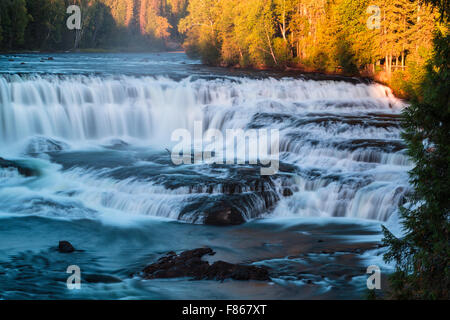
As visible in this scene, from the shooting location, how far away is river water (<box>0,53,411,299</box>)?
1002cm

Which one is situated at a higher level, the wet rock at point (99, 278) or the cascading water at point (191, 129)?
the cascading water at point (191, 129)

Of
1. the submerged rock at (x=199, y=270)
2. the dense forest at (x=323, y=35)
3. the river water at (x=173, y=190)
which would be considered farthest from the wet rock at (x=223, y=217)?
the dense forest at (x=323, y=35)

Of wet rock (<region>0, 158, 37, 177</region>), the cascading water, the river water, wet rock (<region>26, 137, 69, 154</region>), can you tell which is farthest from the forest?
wet rock (<region>26, 137, 69, 154</region>)

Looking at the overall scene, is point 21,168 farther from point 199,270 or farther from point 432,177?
point 432,177

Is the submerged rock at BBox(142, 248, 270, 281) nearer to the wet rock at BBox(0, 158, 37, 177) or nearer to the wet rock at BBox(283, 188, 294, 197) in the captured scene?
the wet rock at BBox(283, 188, 294, 197)

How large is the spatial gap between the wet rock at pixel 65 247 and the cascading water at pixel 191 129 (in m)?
2.69

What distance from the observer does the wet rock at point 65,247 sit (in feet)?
38.2

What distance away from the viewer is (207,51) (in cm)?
4762

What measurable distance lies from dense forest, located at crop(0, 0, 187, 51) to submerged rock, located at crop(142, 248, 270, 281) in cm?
5158

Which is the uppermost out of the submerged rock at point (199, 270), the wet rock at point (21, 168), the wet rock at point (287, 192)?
the wet rock at point (21, 168)

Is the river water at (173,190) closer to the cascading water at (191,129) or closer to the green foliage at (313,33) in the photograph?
the cascading water at (191,129)

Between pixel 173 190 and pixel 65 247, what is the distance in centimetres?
399

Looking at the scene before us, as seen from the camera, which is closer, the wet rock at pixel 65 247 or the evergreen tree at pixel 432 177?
the evergreen tree at pixel 432 177

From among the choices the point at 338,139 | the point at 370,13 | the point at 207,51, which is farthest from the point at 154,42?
the point at 338,139
